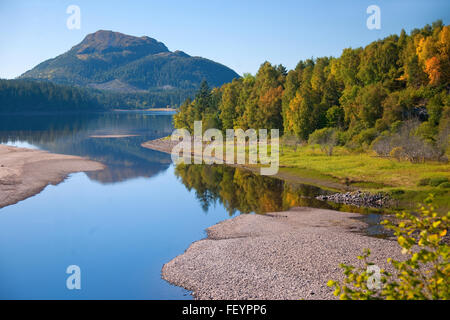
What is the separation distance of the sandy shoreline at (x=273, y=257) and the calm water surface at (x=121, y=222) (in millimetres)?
1722

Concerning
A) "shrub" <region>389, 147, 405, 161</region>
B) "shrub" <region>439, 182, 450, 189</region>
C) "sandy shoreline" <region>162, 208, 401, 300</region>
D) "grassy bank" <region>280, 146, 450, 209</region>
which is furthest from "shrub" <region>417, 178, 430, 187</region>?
"sandy shoreline" <region>162, 208, 401, 300</region>

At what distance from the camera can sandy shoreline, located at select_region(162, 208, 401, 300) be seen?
22.1m

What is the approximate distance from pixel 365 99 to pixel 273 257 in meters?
57.2

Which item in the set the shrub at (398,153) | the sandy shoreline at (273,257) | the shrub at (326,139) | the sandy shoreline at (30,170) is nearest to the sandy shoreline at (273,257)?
the sandy shoreline at (273,257)

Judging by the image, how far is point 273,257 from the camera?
26547mm

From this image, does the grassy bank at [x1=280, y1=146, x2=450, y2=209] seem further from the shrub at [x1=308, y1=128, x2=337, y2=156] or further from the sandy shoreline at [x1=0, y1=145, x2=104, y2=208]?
the sandy shoreline at [x1=0, y1=145, x2=104, y2=208]

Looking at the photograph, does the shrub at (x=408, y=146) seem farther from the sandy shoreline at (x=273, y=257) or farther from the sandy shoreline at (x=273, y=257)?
the sandy shoreline at (x=273, y=257)

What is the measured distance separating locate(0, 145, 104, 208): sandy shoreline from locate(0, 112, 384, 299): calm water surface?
6.39 feet

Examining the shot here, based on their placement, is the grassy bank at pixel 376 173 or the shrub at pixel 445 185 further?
the grassy bank at pixel 376 173

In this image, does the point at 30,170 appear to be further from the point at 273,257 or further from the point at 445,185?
the point at 445,185

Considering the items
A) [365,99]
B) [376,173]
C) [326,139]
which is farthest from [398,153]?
[365,99]

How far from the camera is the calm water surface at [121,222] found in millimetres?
24562

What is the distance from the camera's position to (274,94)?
317ft
